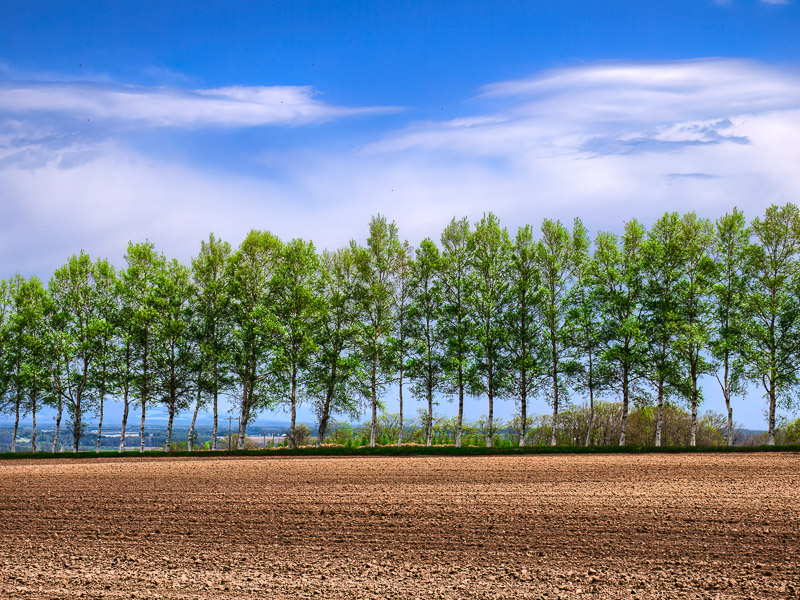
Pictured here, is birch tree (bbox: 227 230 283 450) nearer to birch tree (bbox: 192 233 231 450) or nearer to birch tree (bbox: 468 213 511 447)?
birch tree (bbox: 192 233 231 450)

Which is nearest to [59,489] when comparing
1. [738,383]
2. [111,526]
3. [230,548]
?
[111,526]

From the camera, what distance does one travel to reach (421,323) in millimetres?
41938

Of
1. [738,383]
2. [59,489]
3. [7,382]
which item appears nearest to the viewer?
[59,489]

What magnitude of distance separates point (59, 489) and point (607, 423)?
35.6m

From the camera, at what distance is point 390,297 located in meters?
42.5

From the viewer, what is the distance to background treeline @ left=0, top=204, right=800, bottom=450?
38.8 m

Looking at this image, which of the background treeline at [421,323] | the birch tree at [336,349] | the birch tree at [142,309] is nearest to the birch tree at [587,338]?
the background treeline at [421,323]

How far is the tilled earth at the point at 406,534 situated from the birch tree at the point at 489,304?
14.7 metres

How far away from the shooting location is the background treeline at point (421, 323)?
38844mm

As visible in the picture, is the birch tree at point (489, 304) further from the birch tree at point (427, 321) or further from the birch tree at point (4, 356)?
the birch tree at point (4, 356)

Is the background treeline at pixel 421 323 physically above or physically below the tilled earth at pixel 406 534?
above

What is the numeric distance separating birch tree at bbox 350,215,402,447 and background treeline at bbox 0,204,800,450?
98 millimetres

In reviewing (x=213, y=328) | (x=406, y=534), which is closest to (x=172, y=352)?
(x=213, y=328)

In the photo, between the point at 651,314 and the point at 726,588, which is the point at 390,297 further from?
the point at 726,588
